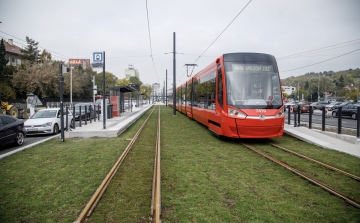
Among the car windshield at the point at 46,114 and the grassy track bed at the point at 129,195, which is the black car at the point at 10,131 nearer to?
the car windshield at the point at 46,114

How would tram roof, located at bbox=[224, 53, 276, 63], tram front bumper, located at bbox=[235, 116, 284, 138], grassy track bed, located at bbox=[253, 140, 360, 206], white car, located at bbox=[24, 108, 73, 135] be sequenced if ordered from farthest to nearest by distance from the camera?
white car, located at bbox=[24, 108, 73, 135], tram roof, located at bbox=[224, 53, 276, 63], tram front bumper, located at bbox=[235, 116, 284, 138], grassy track bed, located at bbox=[253, 140, 360, 206]

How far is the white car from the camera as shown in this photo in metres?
13.5

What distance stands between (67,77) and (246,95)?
51730 millimetres

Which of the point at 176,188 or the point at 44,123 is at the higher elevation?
the point at 44,123

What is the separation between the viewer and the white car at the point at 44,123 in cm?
1352

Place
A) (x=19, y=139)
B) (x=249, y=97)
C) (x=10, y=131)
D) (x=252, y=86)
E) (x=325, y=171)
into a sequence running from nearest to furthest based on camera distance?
(x=325, y=171) < (x=249, y=97) < (x=252, y=86) < (x=10, y=131) < (x=19, y=139)

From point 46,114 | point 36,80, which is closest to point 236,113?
point 46,114

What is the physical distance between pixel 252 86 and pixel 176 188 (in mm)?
5800

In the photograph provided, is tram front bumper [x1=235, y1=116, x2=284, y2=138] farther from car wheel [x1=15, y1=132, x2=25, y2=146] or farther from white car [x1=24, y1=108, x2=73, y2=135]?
white car [x1=24, y1=108, x2=73, y2=135]

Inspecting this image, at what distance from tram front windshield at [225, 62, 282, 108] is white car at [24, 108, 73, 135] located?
8967 mm

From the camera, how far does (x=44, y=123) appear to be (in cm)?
1372

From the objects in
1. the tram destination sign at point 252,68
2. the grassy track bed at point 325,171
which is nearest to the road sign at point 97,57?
the tram destination sign at point 252,68

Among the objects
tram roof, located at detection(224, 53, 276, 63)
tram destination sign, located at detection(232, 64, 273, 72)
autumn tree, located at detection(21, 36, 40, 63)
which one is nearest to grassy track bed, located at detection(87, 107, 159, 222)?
tram destination sign, located at detection(232, 64, 273, 72)

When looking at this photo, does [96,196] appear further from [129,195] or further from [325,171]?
[325,171]
